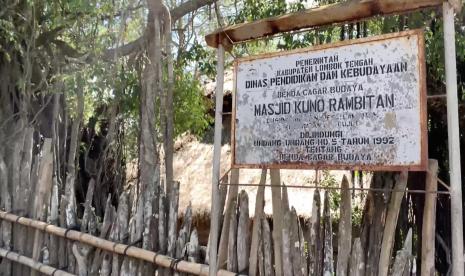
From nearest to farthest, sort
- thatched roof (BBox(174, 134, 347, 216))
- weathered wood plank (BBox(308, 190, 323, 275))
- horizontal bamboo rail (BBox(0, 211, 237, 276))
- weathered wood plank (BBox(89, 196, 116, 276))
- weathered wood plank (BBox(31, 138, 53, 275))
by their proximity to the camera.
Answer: weathered wood plank (BBox(308, 190, 323, 275)), horizontal bamboo rail (BBox(0, 211, 237, 276)), weathered wood plank (BBox(89, 196, 116, 276)), weathered wood plank (BBox(31, 138, 53, 275)), thatched roof (BBox(174, 134, 347, 216))

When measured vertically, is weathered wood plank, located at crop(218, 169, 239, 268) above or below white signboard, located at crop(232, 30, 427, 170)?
below

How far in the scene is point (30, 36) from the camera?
5.38 m

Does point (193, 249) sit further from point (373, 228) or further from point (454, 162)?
point (454, 162)

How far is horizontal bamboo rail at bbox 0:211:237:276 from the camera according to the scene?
8.79ft

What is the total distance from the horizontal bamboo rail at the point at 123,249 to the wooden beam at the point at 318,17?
116 cm

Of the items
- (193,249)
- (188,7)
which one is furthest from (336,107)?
(188,7)

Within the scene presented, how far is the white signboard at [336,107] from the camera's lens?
195 cm

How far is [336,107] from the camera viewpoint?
2.14m

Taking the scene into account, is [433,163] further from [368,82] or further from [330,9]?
[330,9]

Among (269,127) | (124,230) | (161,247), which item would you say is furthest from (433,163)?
(124,230)

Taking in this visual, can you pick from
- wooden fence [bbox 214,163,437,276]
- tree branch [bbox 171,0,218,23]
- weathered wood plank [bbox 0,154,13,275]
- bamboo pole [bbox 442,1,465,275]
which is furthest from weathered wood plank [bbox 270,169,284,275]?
tree branch [bbox 171,0,218,23]

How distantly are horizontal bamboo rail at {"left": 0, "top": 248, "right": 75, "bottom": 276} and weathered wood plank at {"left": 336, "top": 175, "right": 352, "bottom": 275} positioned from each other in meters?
1.97

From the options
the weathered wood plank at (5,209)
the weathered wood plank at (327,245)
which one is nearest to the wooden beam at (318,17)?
the weathered wood plank at (327,245)

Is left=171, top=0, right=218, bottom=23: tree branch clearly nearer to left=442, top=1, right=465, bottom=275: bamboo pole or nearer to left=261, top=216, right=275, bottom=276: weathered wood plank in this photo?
left=261, top=216, right=275, bottom=276: weathered wood plank
